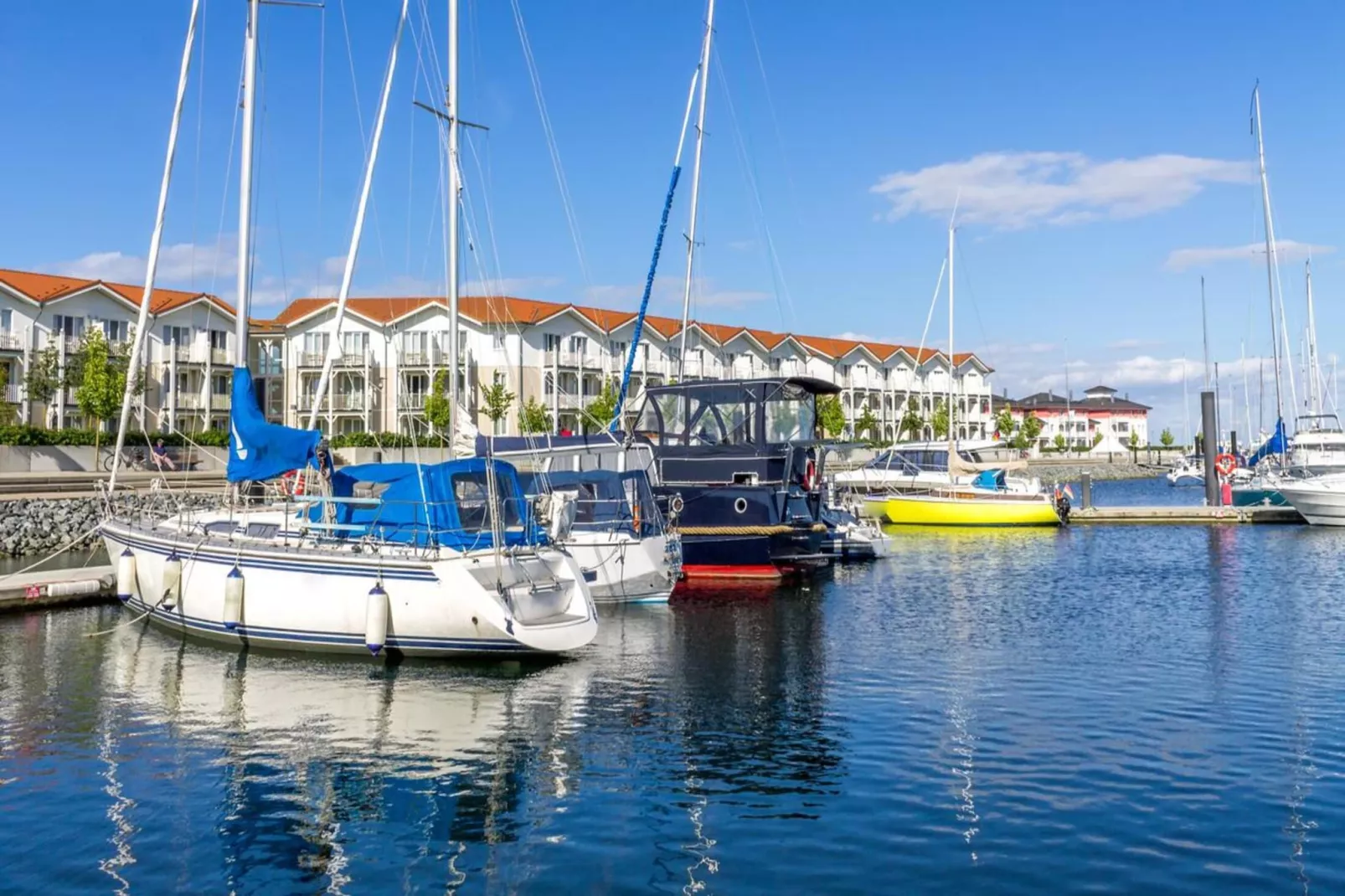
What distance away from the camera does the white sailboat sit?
61.2 feet

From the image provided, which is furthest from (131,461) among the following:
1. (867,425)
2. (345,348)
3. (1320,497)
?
(867,425)

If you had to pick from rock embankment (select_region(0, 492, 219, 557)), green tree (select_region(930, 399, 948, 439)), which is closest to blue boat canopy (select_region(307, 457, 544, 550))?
rock embankment (select_region(0, 492, 219, 557))

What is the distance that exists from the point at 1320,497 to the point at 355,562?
154ft

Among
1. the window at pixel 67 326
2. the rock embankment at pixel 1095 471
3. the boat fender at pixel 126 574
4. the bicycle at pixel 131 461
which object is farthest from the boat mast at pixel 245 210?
the rock embankment at pixel 1095 471

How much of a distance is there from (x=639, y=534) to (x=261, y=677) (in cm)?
1073

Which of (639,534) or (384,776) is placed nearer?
(384,776)

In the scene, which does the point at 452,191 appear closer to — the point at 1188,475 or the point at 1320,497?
the point at 1320,497

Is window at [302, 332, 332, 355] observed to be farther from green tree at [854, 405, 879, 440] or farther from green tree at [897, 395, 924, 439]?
green tree at [897, 395, 924, 439]

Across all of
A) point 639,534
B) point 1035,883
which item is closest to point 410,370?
point 639,534

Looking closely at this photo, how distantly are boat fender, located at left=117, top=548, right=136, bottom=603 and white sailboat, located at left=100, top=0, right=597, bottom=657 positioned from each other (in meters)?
0.03

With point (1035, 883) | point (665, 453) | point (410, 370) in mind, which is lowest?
point (1035, 883)

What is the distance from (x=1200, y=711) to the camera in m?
16.1

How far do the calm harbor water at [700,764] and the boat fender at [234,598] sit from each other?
90 centimetres

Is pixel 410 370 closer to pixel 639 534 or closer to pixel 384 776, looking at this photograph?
A: pixel 639 534
